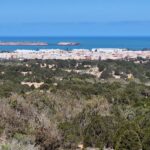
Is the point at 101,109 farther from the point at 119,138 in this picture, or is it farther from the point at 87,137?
the point at 119,138

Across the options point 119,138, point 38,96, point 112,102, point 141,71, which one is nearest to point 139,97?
point 112,102

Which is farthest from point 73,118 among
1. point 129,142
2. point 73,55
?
point 73,55

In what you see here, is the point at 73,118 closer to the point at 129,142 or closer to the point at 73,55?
the point at 129,142

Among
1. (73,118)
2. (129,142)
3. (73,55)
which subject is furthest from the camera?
(73,55)

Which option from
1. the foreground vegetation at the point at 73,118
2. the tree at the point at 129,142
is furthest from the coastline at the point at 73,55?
the tree at the point at 129,142

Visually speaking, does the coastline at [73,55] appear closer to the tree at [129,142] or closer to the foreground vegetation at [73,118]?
the foreground vegetation at [73,118]

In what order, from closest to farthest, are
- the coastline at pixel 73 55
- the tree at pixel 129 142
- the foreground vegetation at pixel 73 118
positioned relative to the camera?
the tree at pixel 129 142 → the foreground vegetation at pixel 73 118 → the coastline at pixel 73 55

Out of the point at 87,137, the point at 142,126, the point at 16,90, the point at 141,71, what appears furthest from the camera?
the point at 141,71

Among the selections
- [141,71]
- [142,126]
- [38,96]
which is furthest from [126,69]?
[142,126]

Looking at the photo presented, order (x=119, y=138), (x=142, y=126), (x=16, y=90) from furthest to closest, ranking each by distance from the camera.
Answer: (x=16, y=90) → (x=142, y=126) → (x=119, y=138)

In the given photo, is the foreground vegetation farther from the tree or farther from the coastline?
the coastline

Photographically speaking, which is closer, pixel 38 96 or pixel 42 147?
pixel 42 147
